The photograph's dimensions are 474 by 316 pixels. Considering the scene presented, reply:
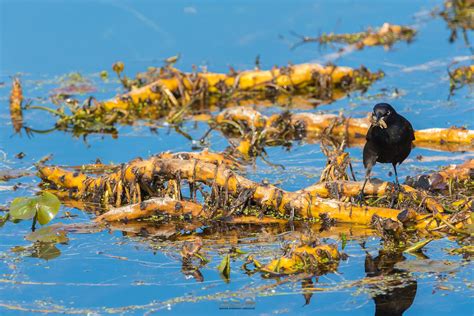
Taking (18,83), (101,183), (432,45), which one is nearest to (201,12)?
(432,45)

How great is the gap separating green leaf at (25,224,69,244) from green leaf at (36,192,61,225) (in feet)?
0.23

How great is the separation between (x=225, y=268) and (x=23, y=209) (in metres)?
1.66

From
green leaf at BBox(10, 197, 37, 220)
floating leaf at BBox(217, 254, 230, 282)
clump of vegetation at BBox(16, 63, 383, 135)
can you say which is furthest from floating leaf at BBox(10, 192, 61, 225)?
clump of vegetation at BBox(16, 63, 383, 135)

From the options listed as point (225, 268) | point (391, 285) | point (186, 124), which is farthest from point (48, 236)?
point (186, 124)

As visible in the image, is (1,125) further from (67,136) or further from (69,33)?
(69,33)

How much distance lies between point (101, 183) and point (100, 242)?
0.92 meters

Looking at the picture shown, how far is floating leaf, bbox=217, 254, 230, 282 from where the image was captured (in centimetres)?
586

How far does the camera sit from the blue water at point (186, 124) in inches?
223

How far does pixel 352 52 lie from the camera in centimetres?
1307

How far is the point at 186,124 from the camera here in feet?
34.0

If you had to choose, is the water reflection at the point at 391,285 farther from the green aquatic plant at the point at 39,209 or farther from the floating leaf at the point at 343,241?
the green aquatic plant at the point at 39,209

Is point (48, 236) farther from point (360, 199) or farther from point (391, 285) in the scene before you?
point (391, 285)

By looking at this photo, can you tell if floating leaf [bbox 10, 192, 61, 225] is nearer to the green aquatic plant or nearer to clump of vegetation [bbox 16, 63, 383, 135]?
the green aquatic plant

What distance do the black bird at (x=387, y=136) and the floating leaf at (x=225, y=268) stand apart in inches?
57.7
